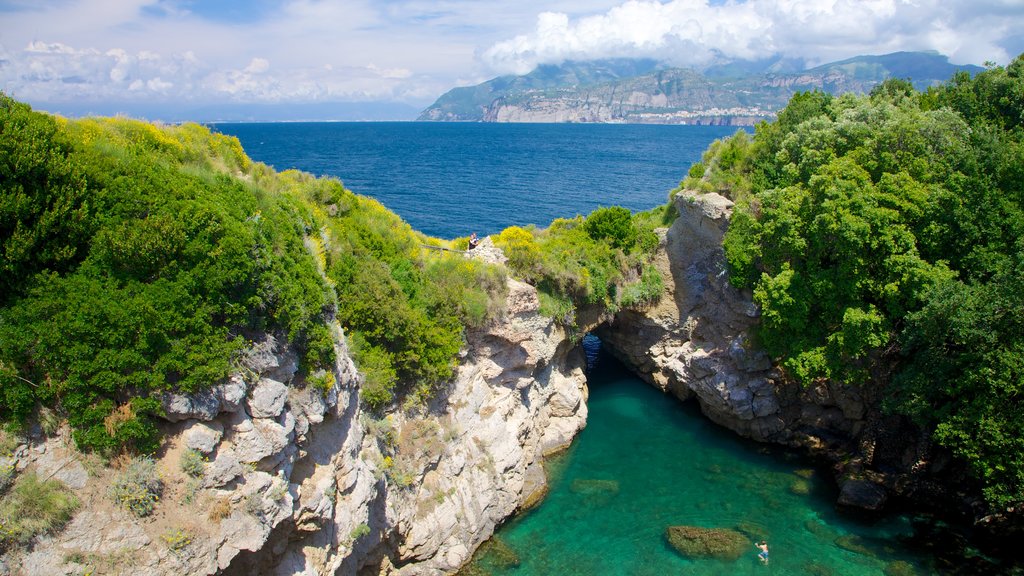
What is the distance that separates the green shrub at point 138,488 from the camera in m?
11.7

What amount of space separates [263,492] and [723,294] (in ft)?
71.7

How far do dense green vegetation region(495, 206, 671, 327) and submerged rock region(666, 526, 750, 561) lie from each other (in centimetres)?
1011

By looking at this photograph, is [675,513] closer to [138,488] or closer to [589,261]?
[589,261]

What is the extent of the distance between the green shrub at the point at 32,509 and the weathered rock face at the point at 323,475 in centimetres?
22

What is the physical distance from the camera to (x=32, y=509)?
10.7 meters

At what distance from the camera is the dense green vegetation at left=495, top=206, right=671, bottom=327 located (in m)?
26.5

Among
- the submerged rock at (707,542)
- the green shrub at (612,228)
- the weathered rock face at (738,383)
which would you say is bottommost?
the submerged rock at (707,542)

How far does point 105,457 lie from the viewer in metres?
12.0

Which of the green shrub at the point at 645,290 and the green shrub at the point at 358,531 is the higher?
the green shrub at the point at 645,290

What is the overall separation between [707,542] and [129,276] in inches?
776

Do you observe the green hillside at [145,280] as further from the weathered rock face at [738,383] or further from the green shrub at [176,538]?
the weathered rock face at [738,383]

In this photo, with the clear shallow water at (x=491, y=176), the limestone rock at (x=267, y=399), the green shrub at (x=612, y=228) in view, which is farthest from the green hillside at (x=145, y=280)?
the clear shallow water at (x=491, y=176)

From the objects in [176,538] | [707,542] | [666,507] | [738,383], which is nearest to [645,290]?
[738,383]

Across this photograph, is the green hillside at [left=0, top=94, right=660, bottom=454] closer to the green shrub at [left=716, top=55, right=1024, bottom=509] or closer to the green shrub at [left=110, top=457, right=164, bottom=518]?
the green shrub at [left=110, top=457, right=164, bottom=518]
